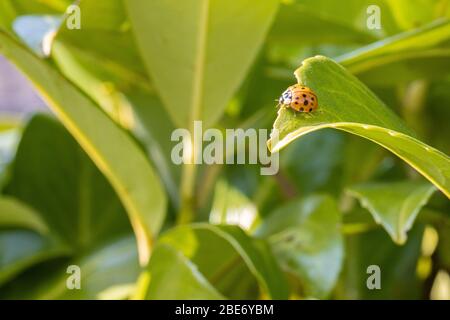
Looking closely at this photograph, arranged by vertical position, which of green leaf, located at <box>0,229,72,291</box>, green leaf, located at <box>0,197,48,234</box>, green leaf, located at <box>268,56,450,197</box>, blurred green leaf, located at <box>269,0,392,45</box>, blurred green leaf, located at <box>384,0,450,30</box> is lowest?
green leaf, located at <box>268,56,450,197</box>

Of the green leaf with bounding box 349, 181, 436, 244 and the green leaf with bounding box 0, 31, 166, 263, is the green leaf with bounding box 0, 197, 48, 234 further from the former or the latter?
the green leaf with bounding box 349, 181, 436, 244

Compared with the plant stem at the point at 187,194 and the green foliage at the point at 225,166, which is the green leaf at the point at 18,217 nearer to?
the green foliage at the point at 225,166

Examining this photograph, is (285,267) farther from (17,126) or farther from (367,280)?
(17,126)

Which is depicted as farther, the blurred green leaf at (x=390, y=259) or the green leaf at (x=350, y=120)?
the blurred green leaf at (x=390, y=259)

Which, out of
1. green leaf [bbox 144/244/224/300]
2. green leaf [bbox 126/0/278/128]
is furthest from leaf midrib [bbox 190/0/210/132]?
green leaf [bbox 144/244/224/300]

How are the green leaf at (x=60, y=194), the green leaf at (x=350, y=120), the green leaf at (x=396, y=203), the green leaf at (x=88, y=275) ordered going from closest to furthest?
the green leaf at (x=350, y=120) → the green leaf at (x=396, y=203) → the green leaf at (x=88, y=275) → the green leaf at (x=60, y=194)

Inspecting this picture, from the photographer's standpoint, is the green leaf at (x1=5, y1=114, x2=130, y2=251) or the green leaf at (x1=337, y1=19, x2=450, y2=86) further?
the green leaf at (x1=5, y1=114, x2=130, y2=251)

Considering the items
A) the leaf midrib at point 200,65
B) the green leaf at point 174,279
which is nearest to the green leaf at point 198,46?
the leaf midrib at point 200,65
